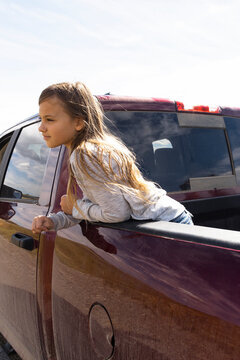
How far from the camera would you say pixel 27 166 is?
2535 millimetres

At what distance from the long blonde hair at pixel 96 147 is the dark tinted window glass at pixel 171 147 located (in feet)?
0.85

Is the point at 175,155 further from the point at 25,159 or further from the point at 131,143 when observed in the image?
the point at 25,159

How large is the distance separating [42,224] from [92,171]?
43cm

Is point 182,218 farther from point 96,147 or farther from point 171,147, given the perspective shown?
point 171,147

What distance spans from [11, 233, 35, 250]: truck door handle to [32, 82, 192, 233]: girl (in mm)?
143

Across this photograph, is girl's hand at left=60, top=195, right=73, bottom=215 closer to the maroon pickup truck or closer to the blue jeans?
the maroon pickup truck

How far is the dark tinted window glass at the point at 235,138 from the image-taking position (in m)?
2.71

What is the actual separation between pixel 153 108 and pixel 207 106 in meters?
0.44

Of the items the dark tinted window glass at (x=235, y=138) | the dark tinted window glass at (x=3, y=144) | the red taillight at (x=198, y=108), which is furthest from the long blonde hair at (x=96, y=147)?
the dark tinted window glass at (x=3, y=144)

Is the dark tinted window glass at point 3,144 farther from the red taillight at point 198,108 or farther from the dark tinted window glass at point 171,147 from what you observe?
the red taillight at point 198,108

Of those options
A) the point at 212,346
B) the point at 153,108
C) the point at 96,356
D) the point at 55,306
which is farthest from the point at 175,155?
the point at 212,346

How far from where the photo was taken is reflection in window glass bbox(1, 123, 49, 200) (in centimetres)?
226

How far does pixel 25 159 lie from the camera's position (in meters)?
2.61

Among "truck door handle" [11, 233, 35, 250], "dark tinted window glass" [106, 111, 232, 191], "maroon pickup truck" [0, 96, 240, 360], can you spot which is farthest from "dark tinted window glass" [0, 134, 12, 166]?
"dark tinted window glass" [106, 111, 232, 191]
